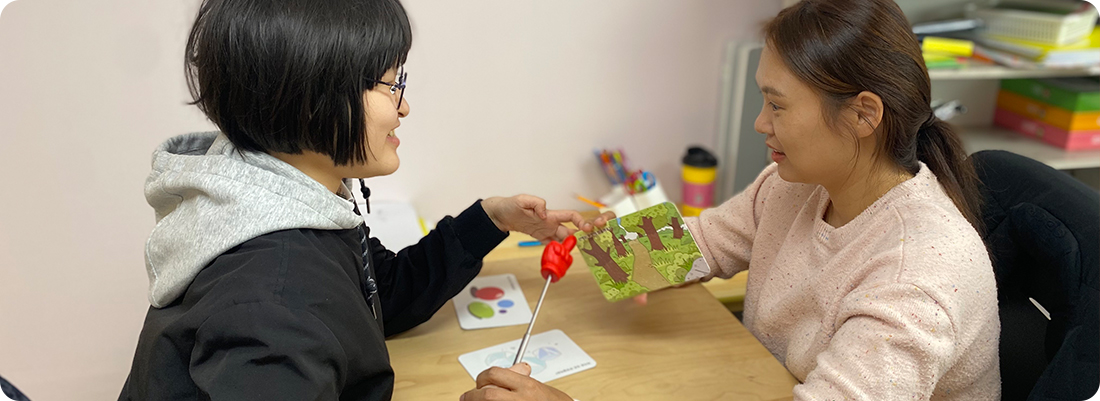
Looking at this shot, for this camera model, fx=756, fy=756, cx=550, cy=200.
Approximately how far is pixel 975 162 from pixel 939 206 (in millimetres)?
232

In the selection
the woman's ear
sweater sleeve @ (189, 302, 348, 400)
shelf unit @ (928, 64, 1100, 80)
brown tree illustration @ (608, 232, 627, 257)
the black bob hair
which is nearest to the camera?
sweater sleeve @ (189, 302, 348, 400)

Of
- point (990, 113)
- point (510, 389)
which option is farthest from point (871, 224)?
point (990, 113)

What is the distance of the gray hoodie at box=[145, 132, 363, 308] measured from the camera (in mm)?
745

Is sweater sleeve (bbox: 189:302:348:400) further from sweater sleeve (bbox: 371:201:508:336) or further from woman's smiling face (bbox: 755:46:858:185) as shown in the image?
woman's smiling face (bbox: 755:46:858:185)

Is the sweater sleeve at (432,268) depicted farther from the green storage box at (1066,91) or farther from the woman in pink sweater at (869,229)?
the green storage box at (1066,91)

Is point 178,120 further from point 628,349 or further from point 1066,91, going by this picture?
point 1066,91

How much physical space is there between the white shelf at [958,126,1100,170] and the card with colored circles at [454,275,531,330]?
1.14m

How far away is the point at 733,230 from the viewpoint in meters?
1.16

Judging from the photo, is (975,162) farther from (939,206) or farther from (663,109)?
(663,109)

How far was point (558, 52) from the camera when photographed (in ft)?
5.22

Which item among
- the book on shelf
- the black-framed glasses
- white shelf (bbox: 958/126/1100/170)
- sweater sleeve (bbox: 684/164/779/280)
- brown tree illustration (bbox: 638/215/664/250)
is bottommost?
white shelf (bbox: 958/126/1100/170)

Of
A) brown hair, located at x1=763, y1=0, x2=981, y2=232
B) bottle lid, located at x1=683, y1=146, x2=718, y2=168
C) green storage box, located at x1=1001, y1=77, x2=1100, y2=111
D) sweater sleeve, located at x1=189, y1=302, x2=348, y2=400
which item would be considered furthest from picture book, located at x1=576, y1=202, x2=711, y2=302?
green storage box, located at x1=1001, y1=77, x2=1100, y2=111

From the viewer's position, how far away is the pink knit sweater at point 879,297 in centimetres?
77

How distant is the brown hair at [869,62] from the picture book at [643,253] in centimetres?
25
